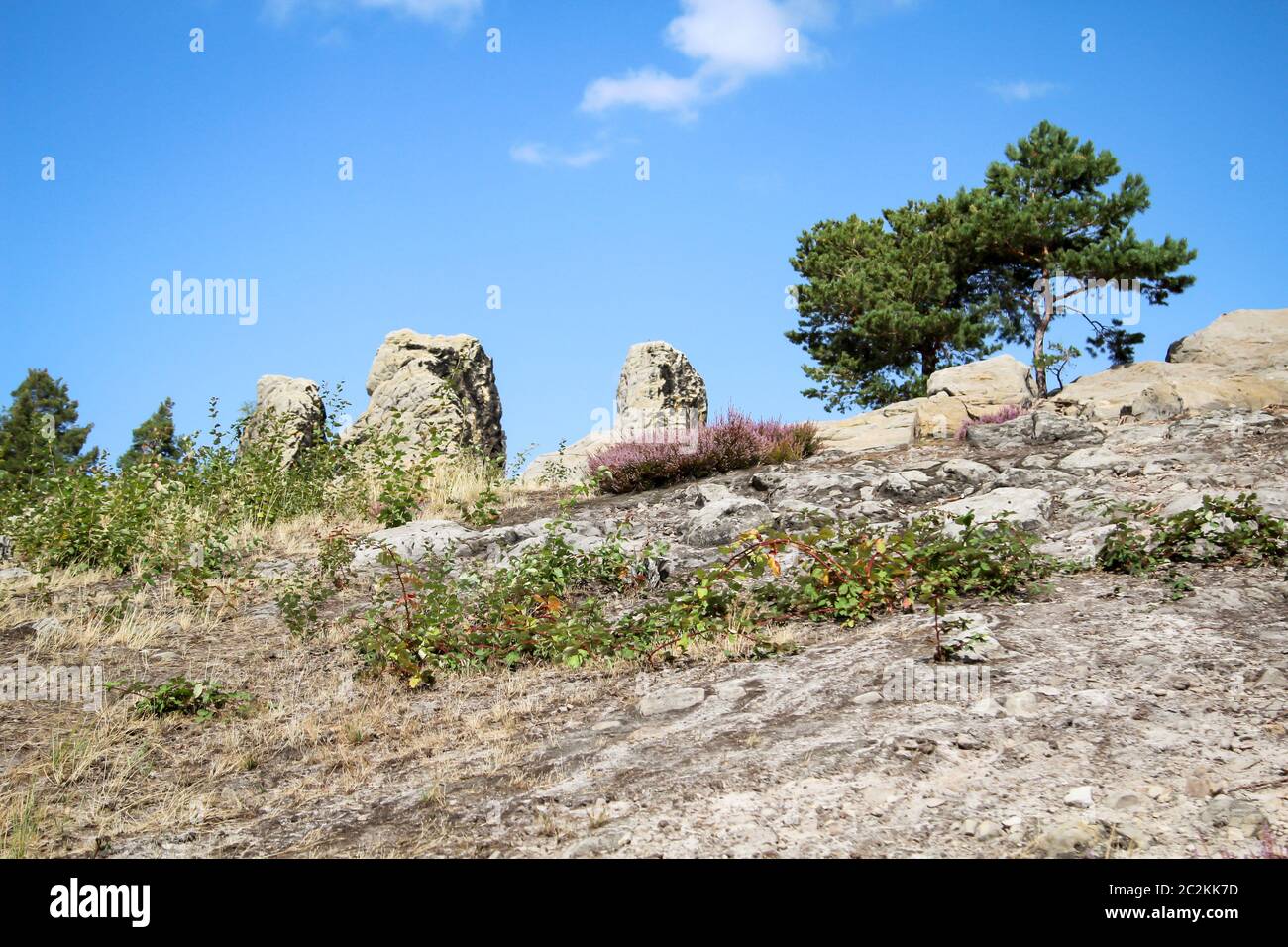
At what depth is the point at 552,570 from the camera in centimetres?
762

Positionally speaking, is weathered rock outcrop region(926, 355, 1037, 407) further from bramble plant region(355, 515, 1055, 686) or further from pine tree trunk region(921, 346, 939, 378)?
bramble plant region(355, 515, 1055, 686)

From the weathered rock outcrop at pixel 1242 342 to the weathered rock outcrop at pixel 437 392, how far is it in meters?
12.0

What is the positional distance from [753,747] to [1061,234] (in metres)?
21.3

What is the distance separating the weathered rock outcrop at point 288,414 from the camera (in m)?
13.2

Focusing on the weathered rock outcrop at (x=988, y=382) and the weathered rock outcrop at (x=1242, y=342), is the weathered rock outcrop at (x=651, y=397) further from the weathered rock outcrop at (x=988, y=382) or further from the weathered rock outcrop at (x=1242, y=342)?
the weathered rock outcrop at (x=1242, y=342)

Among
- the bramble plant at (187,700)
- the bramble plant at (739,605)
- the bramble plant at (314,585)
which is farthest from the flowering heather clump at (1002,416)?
the bramble plant at (187,700)

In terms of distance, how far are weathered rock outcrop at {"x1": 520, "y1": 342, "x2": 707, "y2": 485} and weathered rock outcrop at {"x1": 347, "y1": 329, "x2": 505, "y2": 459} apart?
3.51 feet

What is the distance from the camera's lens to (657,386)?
656 inches

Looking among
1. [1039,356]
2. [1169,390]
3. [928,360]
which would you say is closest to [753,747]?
[1169,390]

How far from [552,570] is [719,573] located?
1.76 m

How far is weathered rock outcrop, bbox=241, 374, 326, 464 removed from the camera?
13.2 meters

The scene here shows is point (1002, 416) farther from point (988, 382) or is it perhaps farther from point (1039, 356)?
point (1039, 356)
